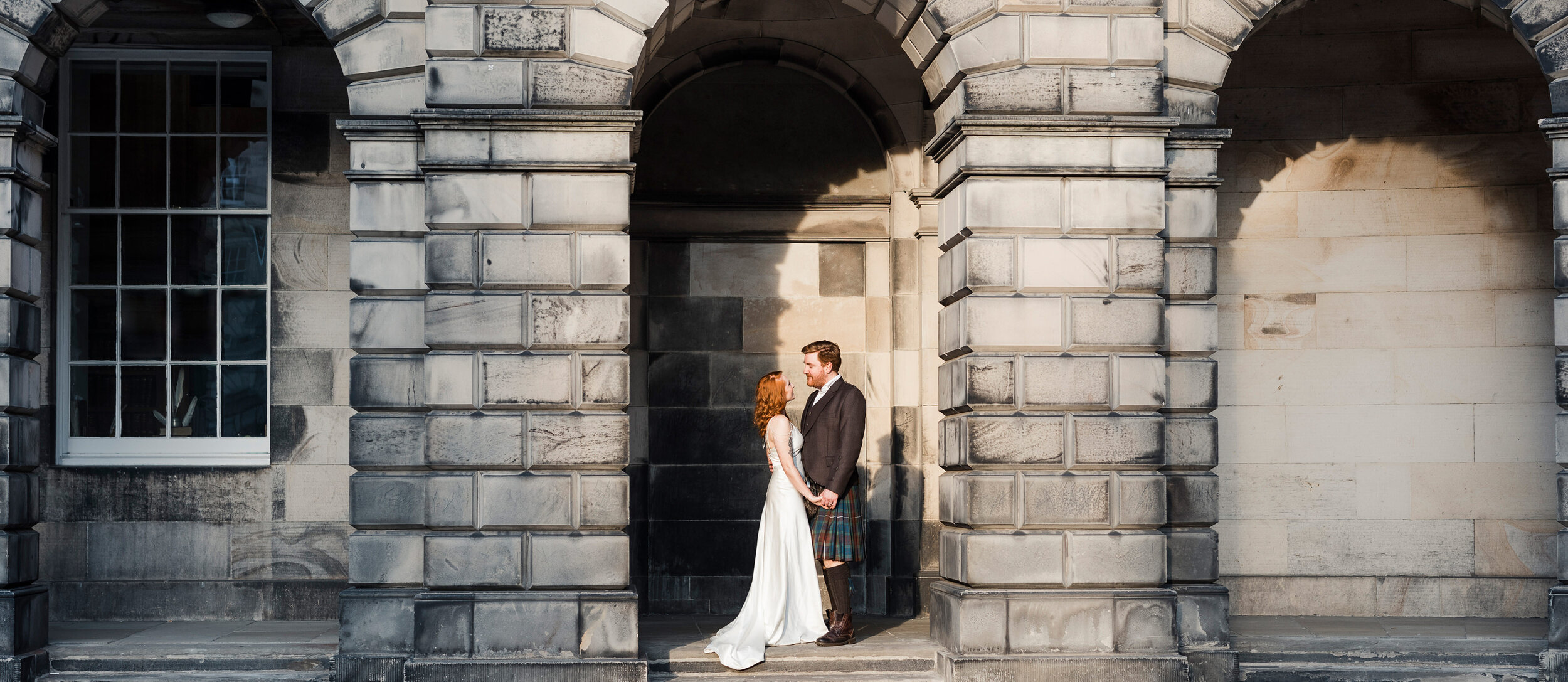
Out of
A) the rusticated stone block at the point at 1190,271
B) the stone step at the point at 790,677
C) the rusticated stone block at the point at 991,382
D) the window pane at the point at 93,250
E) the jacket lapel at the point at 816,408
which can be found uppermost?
the window pane at the point at 93,250

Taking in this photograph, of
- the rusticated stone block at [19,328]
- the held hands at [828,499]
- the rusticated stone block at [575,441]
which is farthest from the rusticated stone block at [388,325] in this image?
the held hands at [828,499]

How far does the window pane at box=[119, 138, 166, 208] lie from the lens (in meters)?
10.3

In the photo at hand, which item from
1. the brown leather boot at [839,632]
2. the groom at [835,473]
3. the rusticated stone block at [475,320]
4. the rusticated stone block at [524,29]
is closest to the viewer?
the rusticated stone block at [475,320]

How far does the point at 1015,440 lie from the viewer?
25.8 feet

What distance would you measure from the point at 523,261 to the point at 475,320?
1.49 feet

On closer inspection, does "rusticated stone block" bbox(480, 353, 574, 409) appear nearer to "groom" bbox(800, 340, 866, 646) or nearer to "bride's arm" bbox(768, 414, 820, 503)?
"bride's arm" bbox(768, 414, 820, 503)

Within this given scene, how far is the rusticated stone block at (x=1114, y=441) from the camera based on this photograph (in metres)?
7.88

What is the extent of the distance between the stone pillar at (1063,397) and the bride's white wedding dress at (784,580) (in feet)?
3.16

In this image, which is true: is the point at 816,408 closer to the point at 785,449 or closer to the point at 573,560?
the point at 785,449

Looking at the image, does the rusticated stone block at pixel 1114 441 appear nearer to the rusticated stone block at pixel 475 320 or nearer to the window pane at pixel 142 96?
the rusticated stone block at pixel 475 320

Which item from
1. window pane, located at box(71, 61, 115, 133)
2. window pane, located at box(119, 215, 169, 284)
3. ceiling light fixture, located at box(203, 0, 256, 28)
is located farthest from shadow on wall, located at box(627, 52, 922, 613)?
window pane, located at box(71, 61, 115, 133)

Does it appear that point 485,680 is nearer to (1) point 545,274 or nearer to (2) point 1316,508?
(1) point 545,274

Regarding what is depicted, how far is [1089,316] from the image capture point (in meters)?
7.92

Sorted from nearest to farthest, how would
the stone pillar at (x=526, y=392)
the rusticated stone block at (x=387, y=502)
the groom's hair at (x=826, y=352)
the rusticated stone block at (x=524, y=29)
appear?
1. the stone pillar at (x=526, y=392)
2. the rusticated stone block at (x=524, y=29)
3. the rusticated stone block at (x=387, y=502)
4. the groom's hair at (x=826, y=352)
